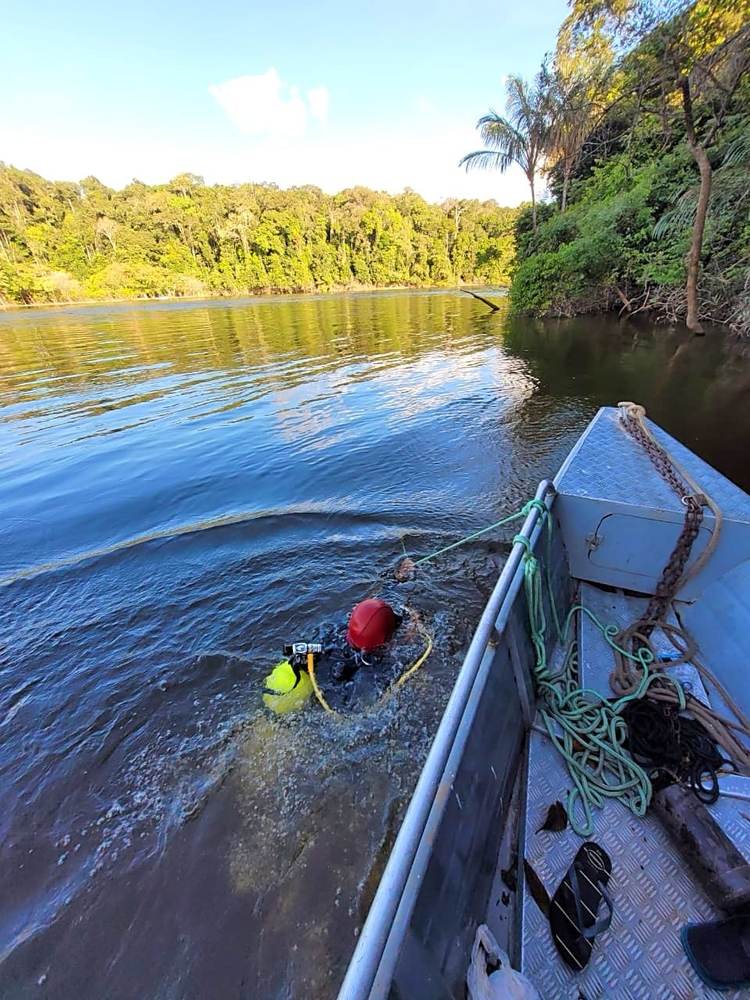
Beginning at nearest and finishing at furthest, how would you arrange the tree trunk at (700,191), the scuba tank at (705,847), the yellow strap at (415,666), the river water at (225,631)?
the scuba tank at (705,847) < the river water at (225,631) < the yellow strap at (415,666) < the tree trunk at (700,191)

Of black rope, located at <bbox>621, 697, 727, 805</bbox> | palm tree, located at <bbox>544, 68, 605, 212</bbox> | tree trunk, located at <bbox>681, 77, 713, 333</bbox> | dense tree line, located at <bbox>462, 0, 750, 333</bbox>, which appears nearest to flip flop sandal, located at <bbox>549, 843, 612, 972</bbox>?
black rope, located at <bbox>621, 697, 727, 805</bbox>

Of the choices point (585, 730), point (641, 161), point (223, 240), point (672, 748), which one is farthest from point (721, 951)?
point (223, 240)

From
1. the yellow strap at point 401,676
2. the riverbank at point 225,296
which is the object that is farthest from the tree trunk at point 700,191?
the riverbank at point 225,296

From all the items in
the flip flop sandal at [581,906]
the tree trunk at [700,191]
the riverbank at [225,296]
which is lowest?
the flip flop sandal at [581,906]

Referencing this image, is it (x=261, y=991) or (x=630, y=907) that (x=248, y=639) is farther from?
(x=630, y=907)

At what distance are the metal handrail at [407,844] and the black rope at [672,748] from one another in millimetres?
1167

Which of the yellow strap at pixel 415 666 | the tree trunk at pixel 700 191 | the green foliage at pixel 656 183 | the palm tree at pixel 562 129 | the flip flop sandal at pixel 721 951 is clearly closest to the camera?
the flip flop sandal at pixel 721 951

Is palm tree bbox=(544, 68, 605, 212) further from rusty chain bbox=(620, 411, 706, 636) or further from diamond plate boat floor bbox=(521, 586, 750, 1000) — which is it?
diamond plate boat floor bbox=(521, 586, 750, 1000)

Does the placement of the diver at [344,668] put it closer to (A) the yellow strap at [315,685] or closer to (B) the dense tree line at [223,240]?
(A) the yellow strap at [315,685]

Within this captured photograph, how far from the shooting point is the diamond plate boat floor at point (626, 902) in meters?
1.56

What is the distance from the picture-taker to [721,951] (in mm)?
1603

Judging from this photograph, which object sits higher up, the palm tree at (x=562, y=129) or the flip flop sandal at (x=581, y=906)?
the palm tree at (x=562, y=129)

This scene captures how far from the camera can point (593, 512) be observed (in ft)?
11.1

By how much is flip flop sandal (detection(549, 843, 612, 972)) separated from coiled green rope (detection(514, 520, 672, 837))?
0.12m
